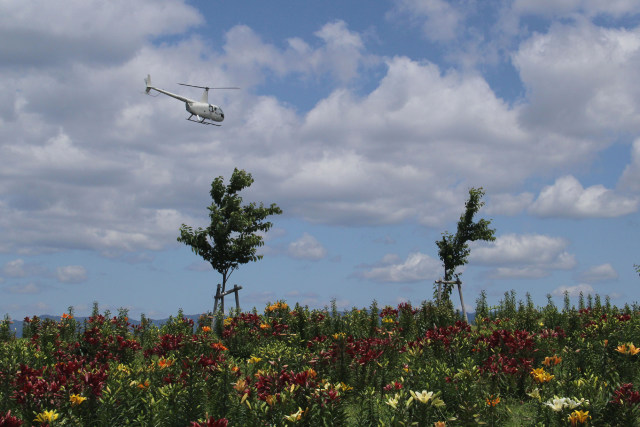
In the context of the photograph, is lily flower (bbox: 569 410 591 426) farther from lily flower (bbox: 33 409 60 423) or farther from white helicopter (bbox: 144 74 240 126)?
white helicopter (bbox: 144 74 240 126)

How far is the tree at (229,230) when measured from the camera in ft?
76.6

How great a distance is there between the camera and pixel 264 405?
218 inches

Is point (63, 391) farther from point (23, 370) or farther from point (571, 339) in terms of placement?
point (571, 339)

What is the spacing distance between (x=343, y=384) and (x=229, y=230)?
17867 mm

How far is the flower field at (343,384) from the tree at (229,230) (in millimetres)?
11585

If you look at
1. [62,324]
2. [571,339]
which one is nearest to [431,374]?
[571,339]

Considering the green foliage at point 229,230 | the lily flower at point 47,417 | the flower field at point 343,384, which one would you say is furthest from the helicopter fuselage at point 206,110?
the lily flower at point 47,417

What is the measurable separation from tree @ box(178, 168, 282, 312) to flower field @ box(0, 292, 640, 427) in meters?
11.6

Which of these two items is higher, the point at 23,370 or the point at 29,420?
the point at 23,370

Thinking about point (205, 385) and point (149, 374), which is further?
point (149, 374)

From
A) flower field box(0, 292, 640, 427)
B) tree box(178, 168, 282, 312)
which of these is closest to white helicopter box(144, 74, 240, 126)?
tree box(178, 168, 282, 312)

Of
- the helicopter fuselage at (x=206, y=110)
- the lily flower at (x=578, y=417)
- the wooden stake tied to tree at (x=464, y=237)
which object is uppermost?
the helicopter fuselage at (x=206, y=110)

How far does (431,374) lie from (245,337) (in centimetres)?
652

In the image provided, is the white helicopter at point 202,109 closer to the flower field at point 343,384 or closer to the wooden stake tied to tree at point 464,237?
the wooden stake tied to tree at point 464,237
